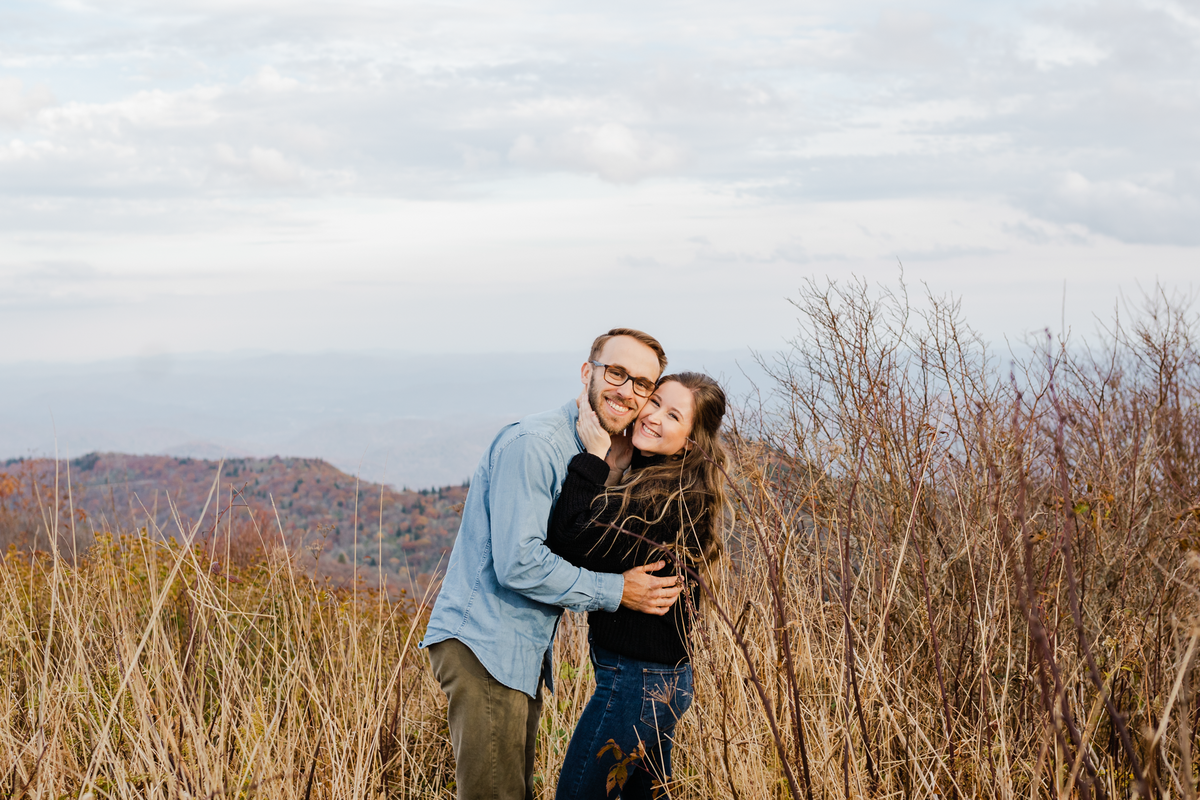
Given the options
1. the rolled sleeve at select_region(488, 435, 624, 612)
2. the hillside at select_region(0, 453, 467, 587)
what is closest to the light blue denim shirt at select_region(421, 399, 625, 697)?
the rolled sleeve at select_region(488, 435, 624, 612)

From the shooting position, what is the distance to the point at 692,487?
2.48 metres

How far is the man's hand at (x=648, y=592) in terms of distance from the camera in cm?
236

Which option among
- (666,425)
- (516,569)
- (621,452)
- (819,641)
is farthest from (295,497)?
(516,569)

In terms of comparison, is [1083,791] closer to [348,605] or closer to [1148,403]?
[348,605]

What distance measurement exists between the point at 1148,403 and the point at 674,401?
26.6 ft

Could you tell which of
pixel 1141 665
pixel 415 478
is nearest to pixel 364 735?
pixel 1141 665

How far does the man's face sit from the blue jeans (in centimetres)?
67

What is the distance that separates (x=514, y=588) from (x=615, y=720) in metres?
0.48

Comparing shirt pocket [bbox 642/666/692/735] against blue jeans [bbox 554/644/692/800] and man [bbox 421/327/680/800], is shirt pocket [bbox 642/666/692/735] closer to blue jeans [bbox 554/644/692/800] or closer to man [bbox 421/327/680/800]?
blue jeans [bbox 554/644/692/800]

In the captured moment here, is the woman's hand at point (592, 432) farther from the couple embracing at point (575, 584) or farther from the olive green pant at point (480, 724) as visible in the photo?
the olive green pant at point (480, 724)

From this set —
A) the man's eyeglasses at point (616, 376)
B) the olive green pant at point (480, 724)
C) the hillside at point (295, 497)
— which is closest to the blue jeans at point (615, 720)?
the olive green pant at point (480, 724)

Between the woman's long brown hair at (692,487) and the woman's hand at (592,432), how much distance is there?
0.40 ft

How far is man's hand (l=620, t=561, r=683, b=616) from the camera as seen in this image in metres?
2.36

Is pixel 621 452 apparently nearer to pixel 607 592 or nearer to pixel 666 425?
pixel 666 425
